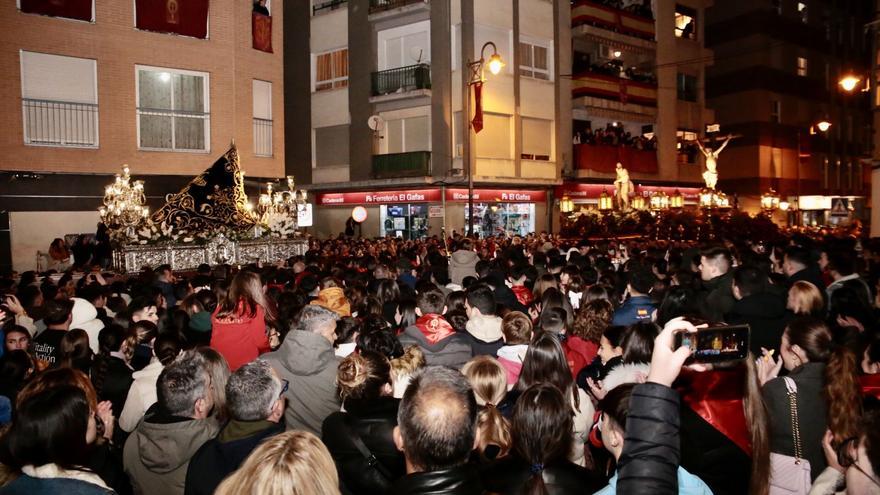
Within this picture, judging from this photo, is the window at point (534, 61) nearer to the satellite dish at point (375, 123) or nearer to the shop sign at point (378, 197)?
the satellite dish at point (375, 123)

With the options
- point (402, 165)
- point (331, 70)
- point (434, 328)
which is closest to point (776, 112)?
point (402, 165)

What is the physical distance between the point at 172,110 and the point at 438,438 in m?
20.9

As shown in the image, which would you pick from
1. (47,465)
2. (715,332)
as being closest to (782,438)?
(715,332)

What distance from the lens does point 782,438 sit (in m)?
4.12

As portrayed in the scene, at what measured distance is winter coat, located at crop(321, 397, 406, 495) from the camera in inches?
146

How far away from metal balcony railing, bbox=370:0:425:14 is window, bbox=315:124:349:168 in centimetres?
607

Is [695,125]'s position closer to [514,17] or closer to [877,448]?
[514,17]

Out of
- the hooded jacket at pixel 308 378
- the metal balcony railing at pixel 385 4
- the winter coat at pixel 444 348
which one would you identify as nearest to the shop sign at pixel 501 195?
the metal balcony railing at pixel 385 4

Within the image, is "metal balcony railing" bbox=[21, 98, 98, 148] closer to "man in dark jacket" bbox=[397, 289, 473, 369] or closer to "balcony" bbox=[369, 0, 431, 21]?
"balcony" bbox=[369, 0, 431, 21]

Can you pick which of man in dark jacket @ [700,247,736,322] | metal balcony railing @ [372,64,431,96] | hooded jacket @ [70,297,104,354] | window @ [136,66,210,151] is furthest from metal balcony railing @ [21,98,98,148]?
man in dark jacket @ [700,247,736,322]

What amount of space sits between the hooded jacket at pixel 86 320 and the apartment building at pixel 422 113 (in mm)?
23365

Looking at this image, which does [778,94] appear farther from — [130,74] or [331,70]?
[130,74]

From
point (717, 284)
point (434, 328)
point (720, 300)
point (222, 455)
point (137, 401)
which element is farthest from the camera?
point (717, 284)

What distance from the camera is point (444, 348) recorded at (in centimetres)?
584
